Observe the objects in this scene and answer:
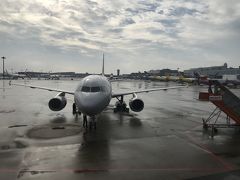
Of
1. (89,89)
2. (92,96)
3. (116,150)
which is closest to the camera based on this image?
(116,150)

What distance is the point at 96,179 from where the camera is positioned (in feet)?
32.0

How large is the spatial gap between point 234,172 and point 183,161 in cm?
206

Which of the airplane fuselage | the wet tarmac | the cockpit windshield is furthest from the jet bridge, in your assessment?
the cockpit windshield

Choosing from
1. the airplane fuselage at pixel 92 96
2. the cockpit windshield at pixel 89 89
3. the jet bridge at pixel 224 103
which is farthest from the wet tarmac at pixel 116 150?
the cockpit windshield at pixel 89 89

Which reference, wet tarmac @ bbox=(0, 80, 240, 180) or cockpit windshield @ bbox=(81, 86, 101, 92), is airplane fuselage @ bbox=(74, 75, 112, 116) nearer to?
cockpit windshield @ bbox=(81, 86, 101, 92)

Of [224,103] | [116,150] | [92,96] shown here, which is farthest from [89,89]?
[224,103]

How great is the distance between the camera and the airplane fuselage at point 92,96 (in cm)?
1677

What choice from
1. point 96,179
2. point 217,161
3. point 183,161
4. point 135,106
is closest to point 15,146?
point 96,179

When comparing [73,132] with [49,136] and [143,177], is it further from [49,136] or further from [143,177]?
[143,177]

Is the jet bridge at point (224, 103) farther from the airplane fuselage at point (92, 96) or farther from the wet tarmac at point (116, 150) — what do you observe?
the airplane fuselage at point (92, 96)

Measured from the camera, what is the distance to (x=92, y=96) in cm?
1734

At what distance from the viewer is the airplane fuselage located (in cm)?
1677

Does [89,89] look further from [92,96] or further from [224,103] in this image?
[224,103]

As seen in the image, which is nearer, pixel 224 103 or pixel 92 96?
pixel 92 96
